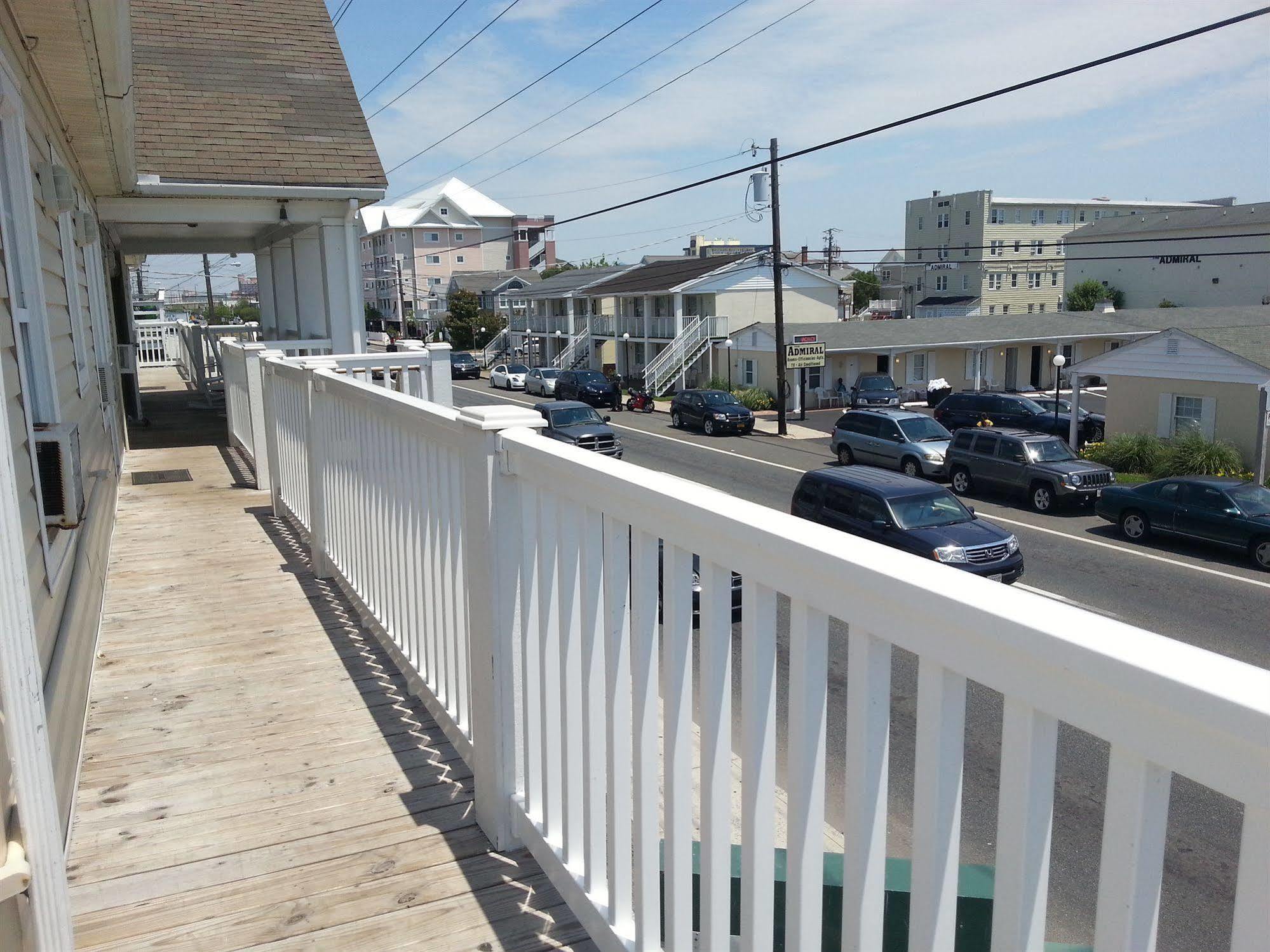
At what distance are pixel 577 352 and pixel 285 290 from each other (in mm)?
41657

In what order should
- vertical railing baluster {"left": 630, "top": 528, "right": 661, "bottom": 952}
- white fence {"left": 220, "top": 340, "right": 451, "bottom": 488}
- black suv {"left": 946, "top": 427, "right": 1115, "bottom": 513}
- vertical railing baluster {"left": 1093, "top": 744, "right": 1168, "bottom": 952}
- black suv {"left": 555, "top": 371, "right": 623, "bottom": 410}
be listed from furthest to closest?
black suv {"left": 555, "top": 371, "right": 623, "bottom": 410}
black suv {"left": 946, "top": 427, "right": 1115, "bottom": 513}
white fence {"left": 220, "top": 340, "right": 451, "bottom": 488}
vertical railing baluster {"left": 630, "top": 528, "right": 661, "bottom": 952}
vertical railing baluster {"left": 1093, "top": 744, "right": 1168, "bottom": 952}

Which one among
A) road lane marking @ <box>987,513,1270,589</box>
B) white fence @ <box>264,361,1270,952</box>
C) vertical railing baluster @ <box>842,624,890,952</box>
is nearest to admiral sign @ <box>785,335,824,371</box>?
road lane marking @ <box>987,513,1270,589</box>

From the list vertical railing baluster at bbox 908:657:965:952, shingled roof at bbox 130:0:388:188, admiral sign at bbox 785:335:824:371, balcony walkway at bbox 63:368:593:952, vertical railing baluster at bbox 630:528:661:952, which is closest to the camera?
vertical railing baluster at bbox 908:657:965:952

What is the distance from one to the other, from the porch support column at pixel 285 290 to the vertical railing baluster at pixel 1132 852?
1567 centimetres

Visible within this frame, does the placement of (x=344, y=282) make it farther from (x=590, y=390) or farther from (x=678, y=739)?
(x=590, y=390)

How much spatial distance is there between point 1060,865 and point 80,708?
5.68 meters

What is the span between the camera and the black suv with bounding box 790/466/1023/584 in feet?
45.3

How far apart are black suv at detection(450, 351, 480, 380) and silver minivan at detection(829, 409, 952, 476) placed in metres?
33.2

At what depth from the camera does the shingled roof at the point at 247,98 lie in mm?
12773

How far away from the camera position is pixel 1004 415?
31484 millimetres

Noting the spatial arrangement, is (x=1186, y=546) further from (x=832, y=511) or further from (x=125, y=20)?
(x=125, y=20)

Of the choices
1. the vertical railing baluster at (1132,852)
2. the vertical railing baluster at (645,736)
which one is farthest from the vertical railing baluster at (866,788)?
the vertical railing baluster at (645,736)

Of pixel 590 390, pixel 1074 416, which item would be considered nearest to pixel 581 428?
pixel 1074 416

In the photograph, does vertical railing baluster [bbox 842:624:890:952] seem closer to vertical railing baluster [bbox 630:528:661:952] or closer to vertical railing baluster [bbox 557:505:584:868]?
vertical railing baluster [bbox 630:528:661:952]
